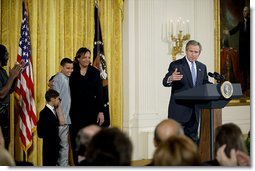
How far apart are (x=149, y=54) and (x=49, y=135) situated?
2072 millimetres

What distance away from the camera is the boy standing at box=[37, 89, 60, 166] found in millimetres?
5723

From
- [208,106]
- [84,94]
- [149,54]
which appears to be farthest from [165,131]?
[149,54]

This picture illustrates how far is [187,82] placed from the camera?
5.84 meters

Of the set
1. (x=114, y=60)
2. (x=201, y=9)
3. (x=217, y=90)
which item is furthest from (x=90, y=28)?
(x=217, y=90)

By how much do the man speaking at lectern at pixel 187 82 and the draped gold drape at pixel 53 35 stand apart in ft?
3.56

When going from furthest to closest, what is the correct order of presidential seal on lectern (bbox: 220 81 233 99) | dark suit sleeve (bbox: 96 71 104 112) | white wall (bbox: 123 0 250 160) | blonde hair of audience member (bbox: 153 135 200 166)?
white wall (bbox: 123 0 250 160), dark suit sleeve (bbox: 96 71 104 112), presidential seal on lectern (bbox: 220 81 233 99), blonde hair of audience member (bbox: 153 135 200 166)

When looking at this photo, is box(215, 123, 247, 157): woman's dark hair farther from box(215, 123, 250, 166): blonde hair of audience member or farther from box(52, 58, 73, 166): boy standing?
box(52, 58, 73, 166): boy standing

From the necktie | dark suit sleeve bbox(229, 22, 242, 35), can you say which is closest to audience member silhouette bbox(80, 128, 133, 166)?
the necktie

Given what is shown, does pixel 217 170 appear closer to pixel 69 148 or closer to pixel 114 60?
pixel 69 148

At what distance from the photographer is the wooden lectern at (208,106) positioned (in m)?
5.20

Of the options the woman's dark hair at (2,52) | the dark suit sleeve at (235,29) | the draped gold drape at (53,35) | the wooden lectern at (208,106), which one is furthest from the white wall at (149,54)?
the woman's dark hair at (2,52)

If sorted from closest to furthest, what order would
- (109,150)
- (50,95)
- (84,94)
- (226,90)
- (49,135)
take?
(109,150) < (226,90) < (49,135) < (50,95) < (84,94)

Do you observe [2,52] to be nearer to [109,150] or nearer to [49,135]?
[49,135]

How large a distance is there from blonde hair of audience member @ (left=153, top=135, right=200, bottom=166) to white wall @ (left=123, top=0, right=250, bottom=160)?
12.0 feet
